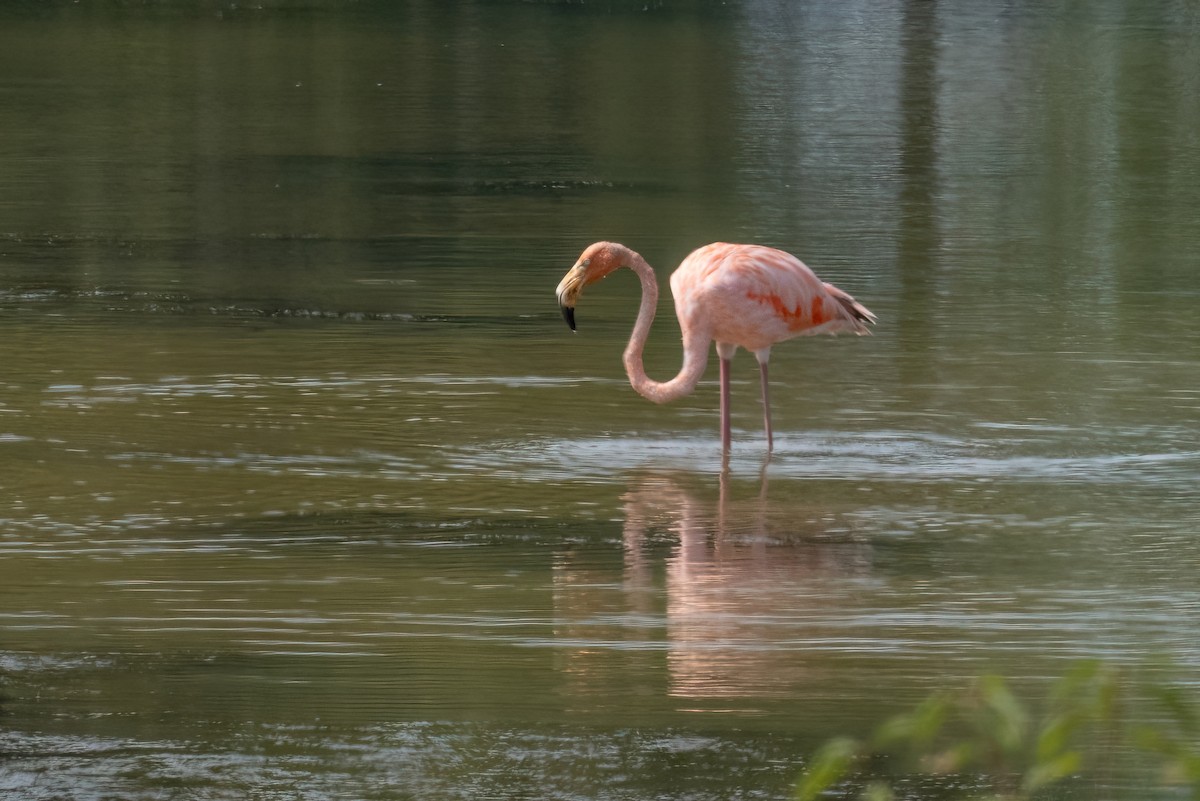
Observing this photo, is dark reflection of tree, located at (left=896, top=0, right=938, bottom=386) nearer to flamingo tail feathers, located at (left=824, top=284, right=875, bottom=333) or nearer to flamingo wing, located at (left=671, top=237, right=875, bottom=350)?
flamingo tail feathers, located at (left=824, top=284, right=875, bottom=333)

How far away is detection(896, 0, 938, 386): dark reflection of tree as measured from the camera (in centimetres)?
1087

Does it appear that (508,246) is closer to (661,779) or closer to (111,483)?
(111,483)

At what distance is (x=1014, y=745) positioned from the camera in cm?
250

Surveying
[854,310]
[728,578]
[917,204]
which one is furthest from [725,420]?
[917,204]

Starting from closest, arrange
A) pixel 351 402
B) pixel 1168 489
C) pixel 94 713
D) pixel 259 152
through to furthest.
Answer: pixel 94 713
pixel 1168 489
pixel 351 402
pixel 259 152

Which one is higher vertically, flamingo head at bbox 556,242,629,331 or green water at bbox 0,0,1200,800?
flamingo head at bbox 556,242,629,331

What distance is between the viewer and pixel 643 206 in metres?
15.7

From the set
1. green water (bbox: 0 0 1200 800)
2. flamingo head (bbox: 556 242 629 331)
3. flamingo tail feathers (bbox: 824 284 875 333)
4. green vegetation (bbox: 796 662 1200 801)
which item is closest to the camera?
green vegetation (bbox: 796 662 1200 801)

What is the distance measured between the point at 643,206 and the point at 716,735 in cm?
1091

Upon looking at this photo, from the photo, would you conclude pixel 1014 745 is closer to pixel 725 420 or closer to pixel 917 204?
pixel 725 420

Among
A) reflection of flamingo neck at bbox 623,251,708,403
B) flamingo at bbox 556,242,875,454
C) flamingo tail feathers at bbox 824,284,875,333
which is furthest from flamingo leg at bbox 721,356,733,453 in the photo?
flamingo tail feathers at bbox 824,284,875,333

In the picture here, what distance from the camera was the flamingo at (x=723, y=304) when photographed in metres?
8.48

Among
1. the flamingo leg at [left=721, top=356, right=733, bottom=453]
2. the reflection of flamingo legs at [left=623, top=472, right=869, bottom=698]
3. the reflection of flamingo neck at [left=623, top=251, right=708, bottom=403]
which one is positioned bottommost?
the reflection of flamingo legs at [left=623, top=472, right=869, bottom=698]

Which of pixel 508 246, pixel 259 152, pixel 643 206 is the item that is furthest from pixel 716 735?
pixel 259 152
